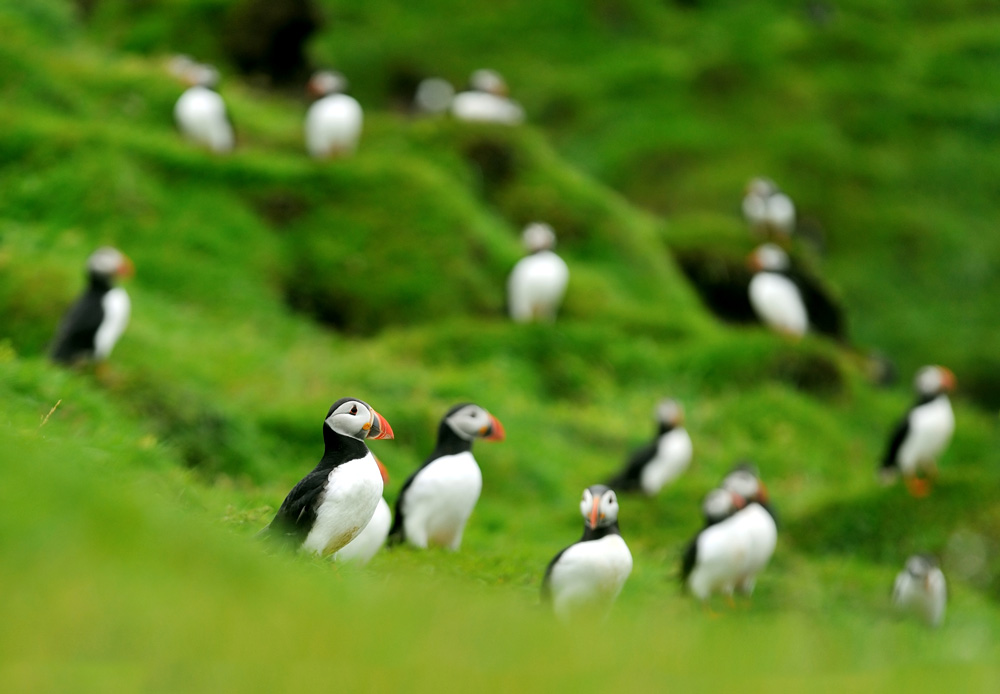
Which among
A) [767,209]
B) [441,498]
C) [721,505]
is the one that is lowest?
[767,209]

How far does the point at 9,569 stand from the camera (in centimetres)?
240

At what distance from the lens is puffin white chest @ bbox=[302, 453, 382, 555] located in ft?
13.8

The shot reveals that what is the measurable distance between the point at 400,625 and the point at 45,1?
16.4 metres

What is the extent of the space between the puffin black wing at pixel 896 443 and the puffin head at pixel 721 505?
377cm

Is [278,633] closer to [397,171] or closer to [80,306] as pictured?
[80,306]

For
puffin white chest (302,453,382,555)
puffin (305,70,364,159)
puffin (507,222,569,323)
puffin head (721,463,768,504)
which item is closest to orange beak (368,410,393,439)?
puffin white chest (302,453,382,555)

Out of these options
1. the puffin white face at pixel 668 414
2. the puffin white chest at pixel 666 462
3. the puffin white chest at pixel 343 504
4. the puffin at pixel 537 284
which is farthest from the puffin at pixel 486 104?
the puffin white chest at pixel 343 504

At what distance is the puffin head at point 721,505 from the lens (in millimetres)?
7184

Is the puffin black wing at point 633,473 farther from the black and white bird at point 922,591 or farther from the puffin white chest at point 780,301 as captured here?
the puffin white chest at point 780,301

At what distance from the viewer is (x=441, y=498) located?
18.0 ft

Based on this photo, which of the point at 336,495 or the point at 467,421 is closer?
the point at 336,495

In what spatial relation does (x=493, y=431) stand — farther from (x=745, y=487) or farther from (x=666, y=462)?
(x=666, y=462)

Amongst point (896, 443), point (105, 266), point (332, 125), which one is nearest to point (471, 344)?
point (332, 125)

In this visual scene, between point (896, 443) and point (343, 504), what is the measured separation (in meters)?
7.58
